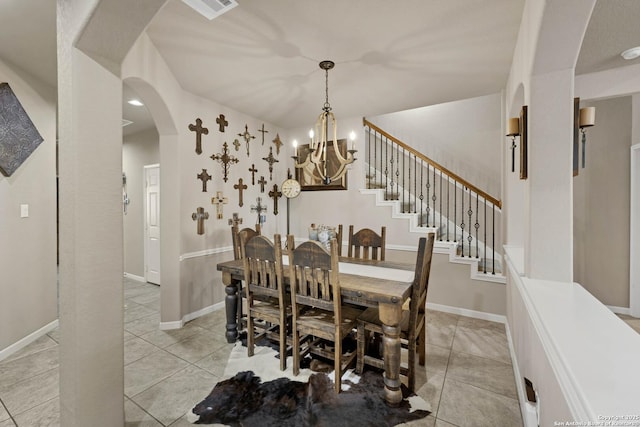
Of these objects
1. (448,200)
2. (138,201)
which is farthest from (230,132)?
(448,200)

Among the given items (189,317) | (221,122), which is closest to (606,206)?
(221,122)

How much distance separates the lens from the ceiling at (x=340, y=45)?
1873 millimetres

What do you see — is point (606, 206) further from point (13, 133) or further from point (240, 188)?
point (13, 133)

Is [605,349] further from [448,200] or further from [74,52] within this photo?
[448,200]

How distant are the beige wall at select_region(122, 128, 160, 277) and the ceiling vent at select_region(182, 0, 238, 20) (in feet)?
11.7

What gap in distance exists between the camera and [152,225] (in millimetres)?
4750

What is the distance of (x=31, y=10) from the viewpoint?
184 cm

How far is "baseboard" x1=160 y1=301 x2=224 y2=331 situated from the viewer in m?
3.02

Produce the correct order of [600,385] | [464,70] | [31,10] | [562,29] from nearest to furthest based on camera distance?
[600,385] < [562,29] < [31,10] < [464,70]

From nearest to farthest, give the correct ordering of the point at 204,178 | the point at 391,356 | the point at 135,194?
1. the point at 391,356
2. the point at 204,178
3. the point at 135,194

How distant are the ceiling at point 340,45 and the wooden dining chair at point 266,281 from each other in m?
1.63

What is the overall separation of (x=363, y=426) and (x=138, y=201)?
199 inches

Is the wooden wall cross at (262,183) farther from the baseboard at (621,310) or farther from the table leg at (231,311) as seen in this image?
the baseboard at (621,310)

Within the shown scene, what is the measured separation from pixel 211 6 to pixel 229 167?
2.23 metres
